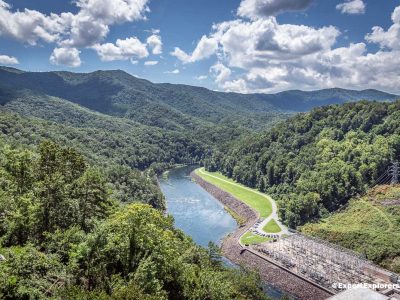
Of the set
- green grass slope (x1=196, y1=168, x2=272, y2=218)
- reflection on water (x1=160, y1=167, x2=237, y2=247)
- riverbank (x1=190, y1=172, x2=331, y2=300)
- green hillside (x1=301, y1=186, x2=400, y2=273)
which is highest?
green hillside (x1=301, y1=186, x2=400, y2=273)

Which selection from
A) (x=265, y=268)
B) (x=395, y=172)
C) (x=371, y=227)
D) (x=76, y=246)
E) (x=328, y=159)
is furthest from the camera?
(x=328, y=159)

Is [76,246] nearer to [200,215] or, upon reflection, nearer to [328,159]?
[200,215]

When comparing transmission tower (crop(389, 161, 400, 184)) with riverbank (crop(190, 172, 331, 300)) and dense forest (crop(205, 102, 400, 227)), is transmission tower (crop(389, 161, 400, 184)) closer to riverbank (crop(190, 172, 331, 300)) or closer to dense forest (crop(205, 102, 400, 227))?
dense forest (crop(205, 102, 400, 227))

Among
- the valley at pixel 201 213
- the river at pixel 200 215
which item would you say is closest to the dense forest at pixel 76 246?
the valley at pixel 201 213

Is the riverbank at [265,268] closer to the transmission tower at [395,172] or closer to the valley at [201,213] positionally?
the valley at [201,213]

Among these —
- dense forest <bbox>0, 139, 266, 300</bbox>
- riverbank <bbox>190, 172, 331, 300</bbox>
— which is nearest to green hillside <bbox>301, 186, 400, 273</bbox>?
riverbank <bbox>190, 172, 331, 300</bbox>

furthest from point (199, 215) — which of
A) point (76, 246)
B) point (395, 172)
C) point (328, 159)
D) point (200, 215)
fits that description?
point (76, 246)
